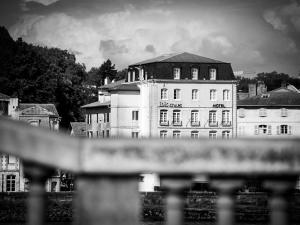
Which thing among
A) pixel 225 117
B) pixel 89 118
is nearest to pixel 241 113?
pixel 225 117

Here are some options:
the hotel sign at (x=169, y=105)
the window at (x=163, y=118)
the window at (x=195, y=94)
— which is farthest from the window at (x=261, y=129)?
the window at (x=163, y=118)

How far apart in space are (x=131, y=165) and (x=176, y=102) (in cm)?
6586

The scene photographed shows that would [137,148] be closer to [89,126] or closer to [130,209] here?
[130,209]

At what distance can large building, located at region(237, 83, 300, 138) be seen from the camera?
2840 inches

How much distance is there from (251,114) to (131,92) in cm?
1182

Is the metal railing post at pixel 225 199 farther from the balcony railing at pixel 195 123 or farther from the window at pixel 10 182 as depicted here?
the balcony railing at pixel 195 123

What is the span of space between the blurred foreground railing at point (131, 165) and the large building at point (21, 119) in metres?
54.7

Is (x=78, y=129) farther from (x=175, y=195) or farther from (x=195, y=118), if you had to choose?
(x=175, y=195)

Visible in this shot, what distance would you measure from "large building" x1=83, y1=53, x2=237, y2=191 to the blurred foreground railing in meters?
64.7

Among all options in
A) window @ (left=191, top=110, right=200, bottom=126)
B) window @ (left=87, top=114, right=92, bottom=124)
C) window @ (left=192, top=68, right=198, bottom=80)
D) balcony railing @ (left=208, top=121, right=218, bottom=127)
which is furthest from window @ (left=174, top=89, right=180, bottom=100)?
window @ (left=87, top=114, right=92, bottom=124)

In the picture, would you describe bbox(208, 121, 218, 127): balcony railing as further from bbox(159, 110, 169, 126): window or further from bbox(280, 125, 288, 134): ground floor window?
bbox(280, 125, 288, 134): ground floor window

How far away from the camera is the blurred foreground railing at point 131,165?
5.34 metres

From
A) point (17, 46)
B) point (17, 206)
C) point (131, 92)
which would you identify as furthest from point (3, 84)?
point (17, 206)

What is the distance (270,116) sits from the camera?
72188 mm
